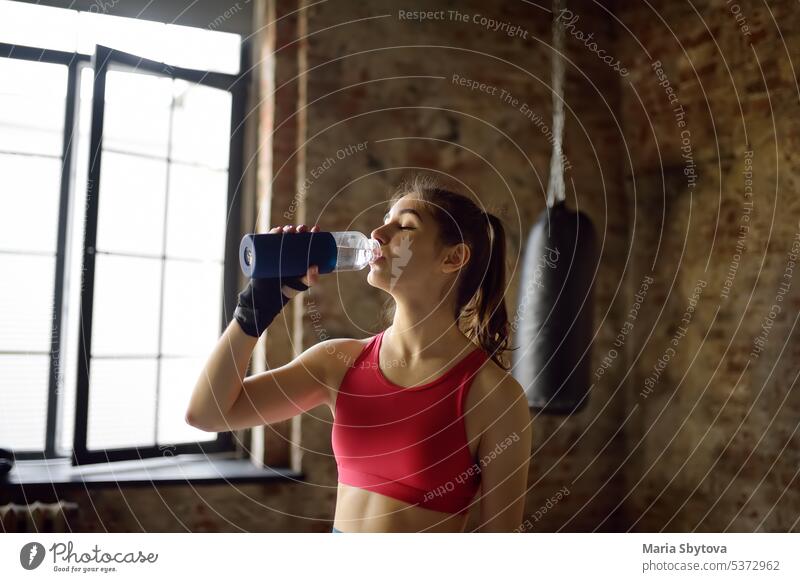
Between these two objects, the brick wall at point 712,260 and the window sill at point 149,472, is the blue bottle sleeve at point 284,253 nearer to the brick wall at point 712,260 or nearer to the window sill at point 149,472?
the window sill at point 149,472

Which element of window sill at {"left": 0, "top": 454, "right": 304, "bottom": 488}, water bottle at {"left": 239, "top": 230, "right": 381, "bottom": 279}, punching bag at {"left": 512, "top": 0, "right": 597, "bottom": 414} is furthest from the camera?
window sill at {"left": 0, "top": 454, "right": 304, "bottom": 488}

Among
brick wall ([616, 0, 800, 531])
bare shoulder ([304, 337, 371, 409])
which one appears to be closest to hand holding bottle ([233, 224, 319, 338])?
bare shoulder ([304, 337, 371, 409])

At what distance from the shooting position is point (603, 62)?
5.87 feet

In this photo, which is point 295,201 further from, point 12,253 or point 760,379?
point 760,379

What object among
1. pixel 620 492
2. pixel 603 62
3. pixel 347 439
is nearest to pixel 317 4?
pixel 603 62

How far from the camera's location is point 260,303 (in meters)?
0.79

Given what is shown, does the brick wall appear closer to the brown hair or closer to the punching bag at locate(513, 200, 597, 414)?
the punching bag at locate(513, 200, 597, 414)

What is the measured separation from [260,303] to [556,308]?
2.04 ft

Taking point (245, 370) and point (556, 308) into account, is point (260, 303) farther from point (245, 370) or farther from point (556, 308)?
point (556, 308)

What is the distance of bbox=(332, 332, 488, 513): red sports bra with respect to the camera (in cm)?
80

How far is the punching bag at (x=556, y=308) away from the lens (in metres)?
1.22

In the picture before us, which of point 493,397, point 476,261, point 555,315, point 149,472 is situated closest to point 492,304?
point 476,261

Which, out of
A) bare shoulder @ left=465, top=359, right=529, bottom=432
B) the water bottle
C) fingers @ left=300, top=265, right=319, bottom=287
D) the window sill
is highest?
the water bottle
